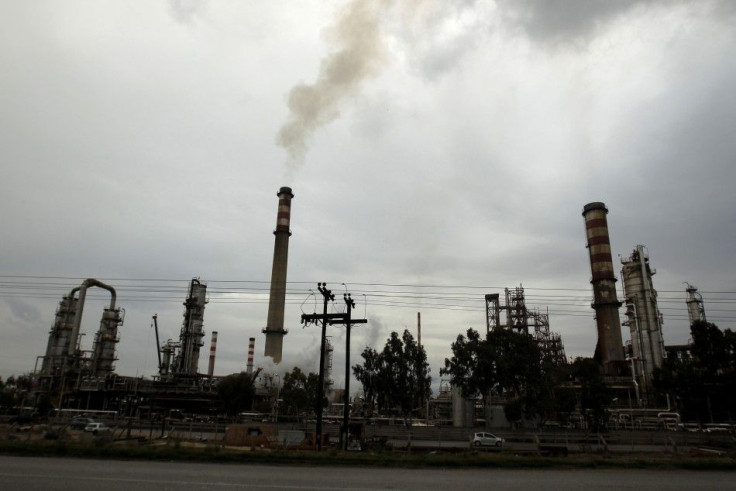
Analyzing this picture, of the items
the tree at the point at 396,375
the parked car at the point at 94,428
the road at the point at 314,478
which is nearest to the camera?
the road at the point at 314,478

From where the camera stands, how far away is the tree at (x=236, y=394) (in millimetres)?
64438

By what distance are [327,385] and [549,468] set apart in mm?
72189

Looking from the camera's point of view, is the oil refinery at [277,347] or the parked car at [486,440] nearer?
the parked car at [486,440]

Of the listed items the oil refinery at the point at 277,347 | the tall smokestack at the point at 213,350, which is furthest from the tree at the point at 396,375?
the tall smokestack at the point at 213,350

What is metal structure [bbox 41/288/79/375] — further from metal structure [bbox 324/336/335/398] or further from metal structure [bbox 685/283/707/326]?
metal structure [bbox 685/283/707/326]

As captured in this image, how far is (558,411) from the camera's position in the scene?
46.0 meters

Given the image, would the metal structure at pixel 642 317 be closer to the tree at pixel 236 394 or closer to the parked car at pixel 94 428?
the tree at pixel 236 394

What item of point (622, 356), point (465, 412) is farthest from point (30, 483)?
point (622, 356)

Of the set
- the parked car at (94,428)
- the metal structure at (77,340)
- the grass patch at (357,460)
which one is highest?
the metal structure at (77,340)

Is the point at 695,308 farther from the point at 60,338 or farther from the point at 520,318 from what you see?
the point at 60,338

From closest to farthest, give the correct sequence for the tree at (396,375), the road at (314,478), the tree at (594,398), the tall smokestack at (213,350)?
the road at (314,478) → the tree at (594,398) → the tree at (396,375) → the tall smokestack at (213,350)

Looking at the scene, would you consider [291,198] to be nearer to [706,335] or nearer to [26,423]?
[26,423]

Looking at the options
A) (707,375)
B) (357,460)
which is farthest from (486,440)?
(707,375)

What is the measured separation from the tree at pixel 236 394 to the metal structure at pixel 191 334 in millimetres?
13082
